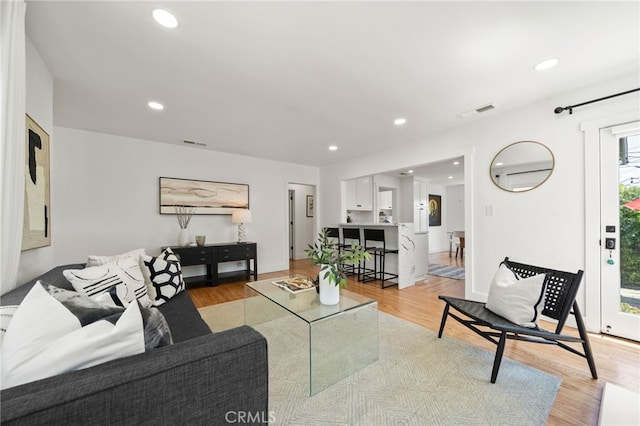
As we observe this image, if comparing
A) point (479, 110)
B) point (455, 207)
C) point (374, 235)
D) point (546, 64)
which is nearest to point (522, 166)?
point (479, 110)

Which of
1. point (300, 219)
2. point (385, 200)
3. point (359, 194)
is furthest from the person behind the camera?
point (300, 219)

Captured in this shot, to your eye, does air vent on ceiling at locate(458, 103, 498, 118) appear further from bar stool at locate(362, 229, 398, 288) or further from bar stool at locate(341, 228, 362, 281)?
bar stool at locate(341, 228, 362, 281)

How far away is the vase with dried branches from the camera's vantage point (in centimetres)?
402

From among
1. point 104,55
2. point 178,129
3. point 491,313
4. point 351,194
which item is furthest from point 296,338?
point 351,194

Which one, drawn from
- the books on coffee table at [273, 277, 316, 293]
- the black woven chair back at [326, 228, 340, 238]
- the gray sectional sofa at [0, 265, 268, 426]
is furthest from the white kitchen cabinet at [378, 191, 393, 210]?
the gray sectional sofa at [0, 265, 268, 426]

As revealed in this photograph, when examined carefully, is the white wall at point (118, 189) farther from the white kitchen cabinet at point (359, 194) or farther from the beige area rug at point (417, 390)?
the beige area rug at point (417, 390)

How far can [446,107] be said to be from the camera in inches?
112

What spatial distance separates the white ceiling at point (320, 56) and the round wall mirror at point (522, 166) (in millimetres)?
506

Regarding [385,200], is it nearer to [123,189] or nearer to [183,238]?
[183,238]

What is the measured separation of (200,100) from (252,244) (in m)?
2.63

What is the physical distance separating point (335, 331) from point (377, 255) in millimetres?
2622

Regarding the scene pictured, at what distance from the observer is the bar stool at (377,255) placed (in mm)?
4129

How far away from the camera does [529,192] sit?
9.17 ft

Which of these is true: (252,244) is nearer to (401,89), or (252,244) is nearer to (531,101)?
(401,89)
